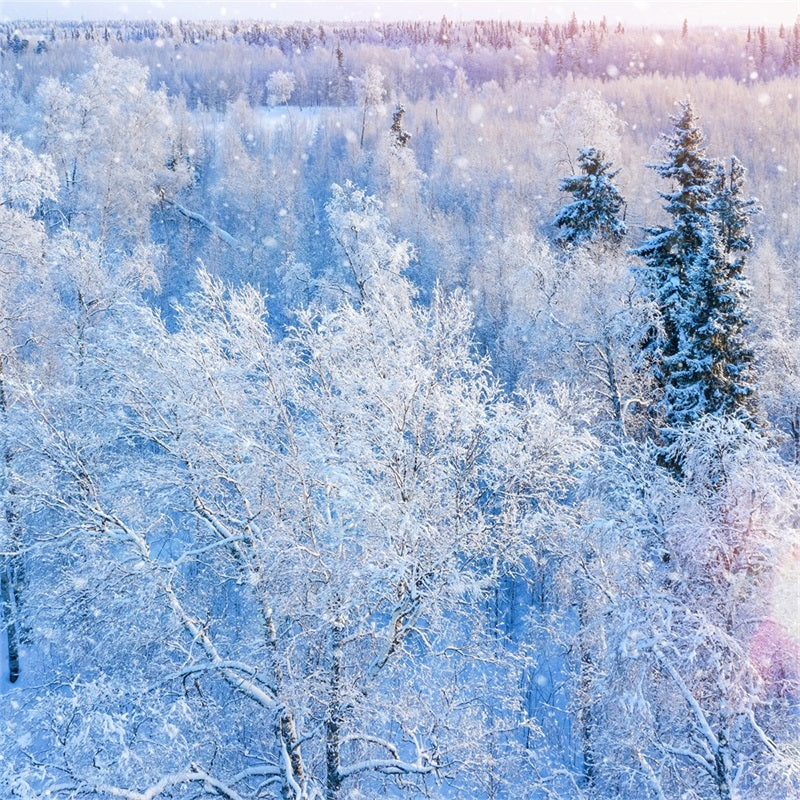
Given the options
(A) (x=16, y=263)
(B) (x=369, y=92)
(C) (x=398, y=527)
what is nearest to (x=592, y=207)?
(A) (x=16, y=263)

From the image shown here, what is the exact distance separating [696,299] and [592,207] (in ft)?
30.0

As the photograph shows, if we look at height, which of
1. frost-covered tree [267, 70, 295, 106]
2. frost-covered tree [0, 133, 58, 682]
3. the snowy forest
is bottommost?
the snowy forest

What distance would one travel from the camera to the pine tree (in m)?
23.7

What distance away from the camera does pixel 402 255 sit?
20.3 m

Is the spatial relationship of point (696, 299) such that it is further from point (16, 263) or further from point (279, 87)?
point (279, 87)

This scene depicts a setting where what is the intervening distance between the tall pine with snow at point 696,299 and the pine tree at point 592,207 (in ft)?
14.9

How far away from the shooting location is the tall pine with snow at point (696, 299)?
52.4ft

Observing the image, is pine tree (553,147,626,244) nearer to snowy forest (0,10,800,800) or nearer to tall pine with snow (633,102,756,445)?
snowy forest (0,10,800,800)

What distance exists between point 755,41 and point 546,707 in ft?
477

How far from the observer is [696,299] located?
16.1 m

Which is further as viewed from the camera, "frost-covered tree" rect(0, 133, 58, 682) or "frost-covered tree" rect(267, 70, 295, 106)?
"frost-covered tree" rect(267, 70, 295, 106)

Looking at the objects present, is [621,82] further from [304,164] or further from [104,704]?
[104,704]

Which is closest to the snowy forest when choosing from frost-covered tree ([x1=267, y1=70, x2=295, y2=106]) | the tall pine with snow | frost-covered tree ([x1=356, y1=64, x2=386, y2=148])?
the tall pine with snow

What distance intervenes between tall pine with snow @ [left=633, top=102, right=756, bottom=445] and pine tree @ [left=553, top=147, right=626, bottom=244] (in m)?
4.54
